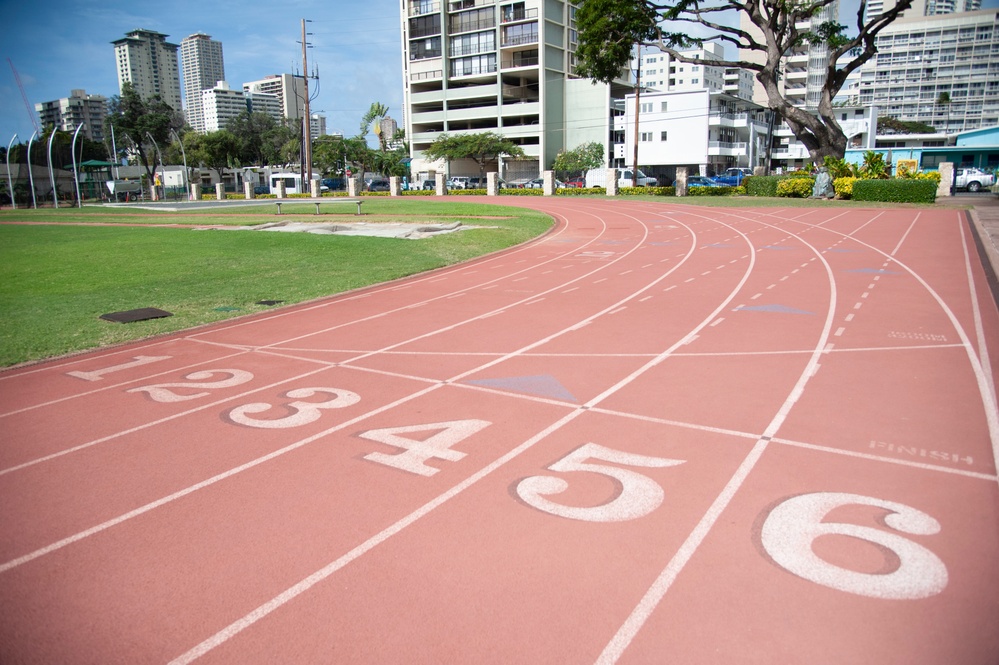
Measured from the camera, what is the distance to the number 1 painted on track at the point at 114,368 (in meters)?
9.20

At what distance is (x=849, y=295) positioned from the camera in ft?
44.5

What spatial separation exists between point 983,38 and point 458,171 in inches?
3984

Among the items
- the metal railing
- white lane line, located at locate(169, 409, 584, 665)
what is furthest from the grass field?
the metal railing

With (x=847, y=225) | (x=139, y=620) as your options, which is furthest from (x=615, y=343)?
(x=847, y=225)

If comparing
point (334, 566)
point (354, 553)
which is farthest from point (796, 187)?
point (334, 566)

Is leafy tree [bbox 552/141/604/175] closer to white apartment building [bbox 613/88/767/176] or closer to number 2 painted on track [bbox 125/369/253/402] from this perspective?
white apartment building [bbox 613/88/767/176]

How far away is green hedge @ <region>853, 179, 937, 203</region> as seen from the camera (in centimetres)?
3419

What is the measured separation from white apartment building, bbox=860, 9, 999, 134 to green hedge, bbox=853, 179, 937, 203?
102 metres

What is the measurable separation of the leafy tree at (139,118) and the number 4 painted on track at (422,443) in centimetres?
9928

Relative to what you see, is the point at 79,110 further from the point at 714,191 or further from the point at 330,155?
the point at 714,191

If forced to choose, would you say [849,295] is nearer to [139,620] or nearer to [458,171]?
[139,620]

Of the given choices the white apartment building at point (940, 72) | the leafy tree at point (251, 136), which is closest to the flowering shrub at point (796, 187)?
the leafy tree at point (251, 136)

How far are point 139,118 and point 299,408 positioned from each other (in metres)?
104

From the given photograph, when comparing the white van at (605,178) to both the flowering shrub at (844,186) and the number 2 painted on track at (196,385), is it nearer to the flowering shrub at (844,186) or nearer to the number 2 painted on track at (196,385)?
the flowering shrub at (844,186)
